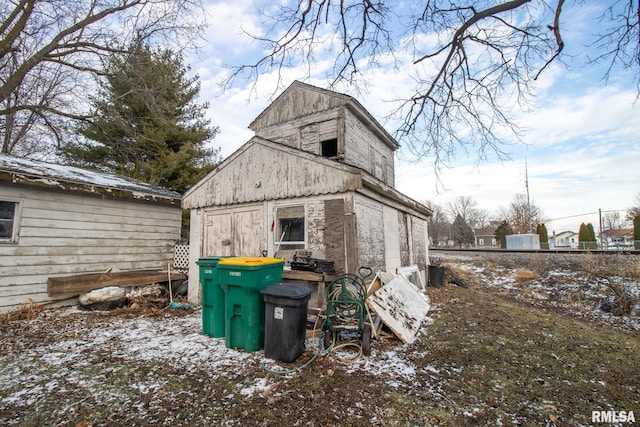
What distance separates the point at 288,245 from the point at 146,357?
3259mm

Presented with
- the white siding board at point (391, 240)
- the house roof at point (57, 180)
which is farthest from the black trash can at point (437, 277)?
the house roof at point (57, 180)

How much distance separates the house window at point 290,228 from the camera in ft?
20.5

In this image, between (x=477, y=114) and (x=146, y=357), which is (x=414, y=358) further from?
(x=477, y=114)

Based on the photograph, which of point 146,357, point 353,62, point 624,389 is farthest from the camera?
point 353,62

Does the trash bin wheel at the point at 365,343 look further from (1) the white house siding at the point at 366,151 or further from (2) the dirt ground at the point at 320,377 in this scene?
(1) the white house siding at the point at 366,151

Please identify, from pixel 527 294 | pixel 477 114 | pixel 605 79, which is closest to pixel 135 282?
pixel 477 114

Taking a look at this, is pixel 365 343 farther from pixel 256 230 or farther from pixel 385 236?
pixel 256 230

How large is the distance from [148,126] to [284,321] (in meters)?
13.8

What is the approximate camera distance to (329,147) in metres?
11.0

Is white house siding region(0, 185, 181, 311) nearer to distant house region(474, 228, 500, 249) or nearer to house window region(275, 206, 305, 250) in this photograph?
house window region(275, 206, 305, 250)

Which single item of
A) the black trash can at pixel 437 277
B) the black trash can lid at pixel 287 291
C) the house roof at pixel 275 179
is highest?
the house roof at pixel 275 179

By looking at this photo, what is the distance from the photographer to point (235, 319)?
4191 mm

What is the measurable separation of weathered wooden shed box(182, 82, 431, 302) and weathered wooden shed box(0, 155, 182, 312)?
195 cm

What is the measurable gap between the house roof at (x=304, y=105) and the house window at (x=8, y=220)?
786cm
